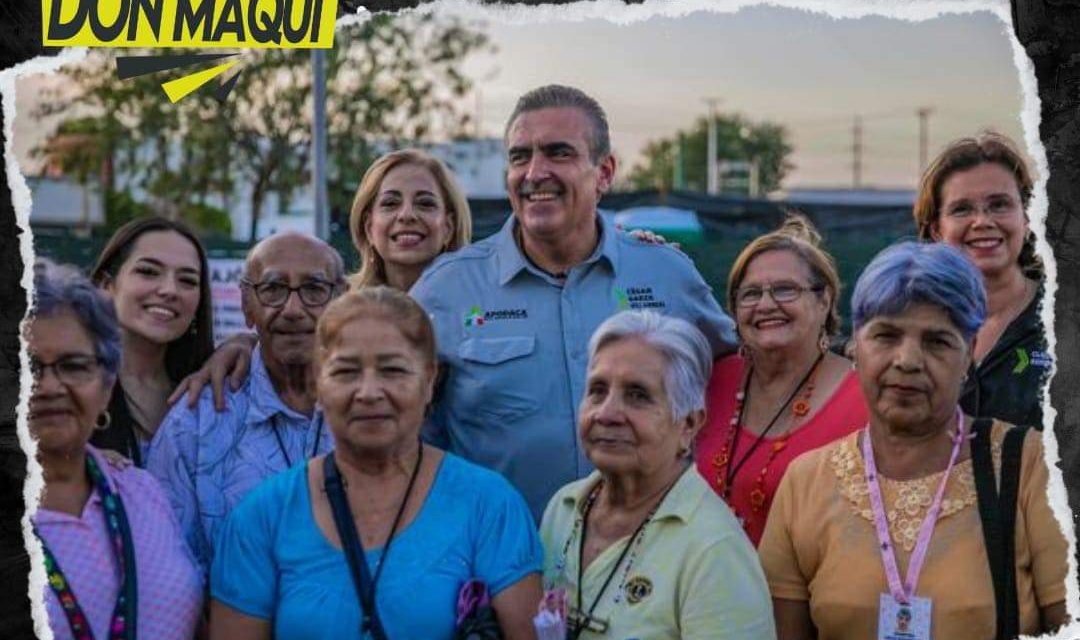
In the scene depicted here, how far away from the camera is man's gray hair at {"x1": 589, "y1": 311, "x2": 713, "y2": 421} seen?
3330 millimetres

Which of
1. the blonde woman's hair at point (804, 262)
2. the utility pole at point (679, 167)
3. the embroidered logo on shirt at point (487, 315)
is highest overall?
the utility pole at point (679, 167)

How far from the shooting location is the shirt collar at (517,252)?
4438mm

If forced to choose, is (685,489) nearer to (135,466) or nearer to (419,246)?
(135,466)

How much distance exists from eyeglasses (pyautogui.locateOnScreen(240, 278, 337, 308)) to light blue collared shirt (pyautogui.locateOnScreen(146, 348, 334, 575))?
0.77 feet

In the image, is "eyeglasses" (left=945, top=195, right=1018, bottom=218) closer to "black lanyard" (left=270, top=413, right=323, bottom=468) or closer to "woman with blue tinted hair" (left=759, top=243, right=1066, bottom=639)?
"woman with blue tinted hair" (left=759, top=243, right=1066, bottom=639)

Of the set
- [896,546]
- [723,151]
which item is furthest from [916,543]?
[723,151]

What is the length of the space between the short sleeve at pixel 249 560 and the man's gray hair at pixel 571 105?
168cm

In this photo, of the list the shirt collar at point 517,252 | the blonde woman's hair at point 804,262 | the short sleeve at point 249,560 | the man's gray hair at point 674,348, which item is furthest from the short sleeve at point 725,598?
the shirt collar at point 517,252

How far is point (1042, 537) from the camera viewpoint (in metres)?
3.03

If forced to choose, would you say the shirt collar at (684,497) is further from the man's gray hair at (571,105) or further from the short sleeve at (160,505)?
the man's gray hair at (571,105)

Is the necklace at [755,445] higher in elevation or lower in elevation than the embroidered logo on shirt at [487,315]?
lower

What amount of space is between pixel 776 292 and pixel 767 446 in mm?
475

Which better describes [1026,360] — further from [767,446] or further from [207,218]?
[207,218]

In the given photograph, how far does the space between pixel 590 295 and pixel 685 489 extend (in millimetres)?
1242
